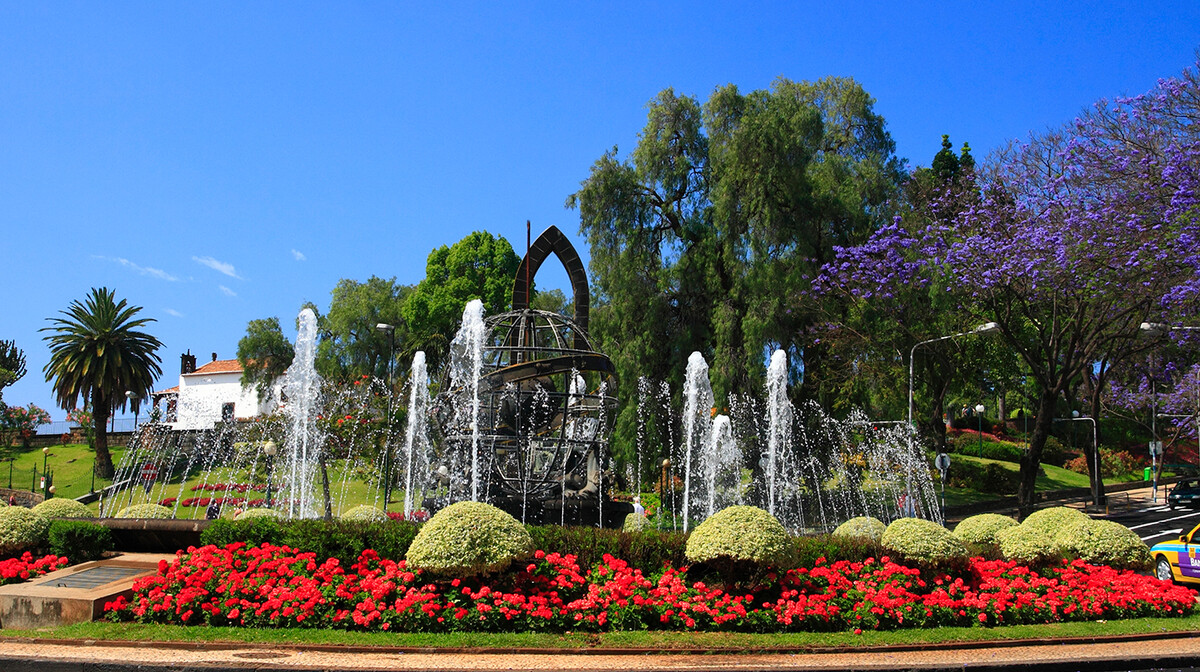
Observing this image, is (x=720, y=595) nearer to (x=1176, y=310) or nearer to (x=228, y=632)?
(x=228, y=632)

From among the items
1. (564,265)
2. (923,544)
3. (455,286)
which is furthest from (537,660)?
(455,286)

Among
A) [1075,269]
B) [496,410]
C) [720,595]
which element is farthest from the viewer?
[1075,269]

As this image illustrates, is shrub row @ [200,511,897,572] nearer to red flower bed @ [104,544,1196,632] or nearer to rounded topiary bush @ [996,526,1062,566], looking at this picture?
Result: red flower bed @ [104,544,1196,632]

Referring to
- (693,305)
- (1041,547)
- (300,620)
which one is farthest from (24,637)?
(693,305)

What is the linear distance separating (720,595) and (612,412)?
18.4 meters

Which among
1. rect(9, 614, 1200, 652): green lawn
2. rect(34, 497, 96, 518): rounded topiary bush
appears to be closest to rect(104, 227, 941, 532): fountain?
rect(34, 497, 96, 518): rounded topiary bush

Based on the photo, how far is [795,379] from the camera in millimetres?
30750

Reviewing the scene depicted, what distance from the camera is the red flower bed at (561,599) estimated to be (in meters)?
10.1

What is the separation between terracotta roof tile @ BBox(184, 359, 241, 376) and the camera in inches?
2896

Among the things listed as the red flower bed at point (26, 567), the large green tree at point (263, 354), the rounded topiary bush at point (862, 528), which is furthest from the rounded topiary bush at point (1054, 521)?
the large green tree at point (263, 354)

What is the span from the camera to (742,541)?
1071cm

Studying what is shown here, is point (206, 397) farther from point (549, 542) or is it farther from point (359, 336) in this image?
point (549, 542)

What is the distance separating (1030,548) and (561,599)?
7.51 m

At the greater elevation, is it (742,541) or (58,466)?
(58,466)
